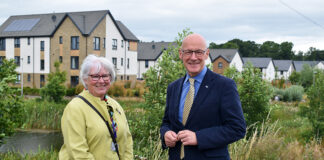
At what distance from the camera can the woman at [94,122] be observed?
2912mm

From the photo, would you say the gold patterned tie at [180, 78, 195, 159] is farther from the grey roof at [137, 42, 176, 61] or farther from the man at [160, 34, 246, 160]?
the grey roof at [137, 42, 176, 61]

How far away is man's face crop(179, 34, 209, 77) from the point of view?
3.16 m

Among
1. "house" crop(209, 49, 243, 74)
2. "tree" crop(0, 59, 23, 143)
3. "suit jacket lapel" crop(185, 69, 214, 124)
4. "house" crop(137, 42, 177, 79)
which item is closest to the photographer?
"suit jacket lapel" crop(185, 69, 214, 124)

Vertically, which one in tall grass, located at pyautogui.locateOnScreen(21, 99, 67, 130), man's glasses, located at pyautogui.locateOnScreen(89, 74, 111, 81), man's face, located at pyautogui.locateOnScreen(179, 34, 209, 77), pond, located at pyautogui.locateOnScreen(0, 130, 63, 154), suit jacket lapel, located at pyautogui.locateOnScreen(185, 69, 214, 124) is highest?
man's face, located at pyautogui.locateOnScreen(179, 34, 209, 77)

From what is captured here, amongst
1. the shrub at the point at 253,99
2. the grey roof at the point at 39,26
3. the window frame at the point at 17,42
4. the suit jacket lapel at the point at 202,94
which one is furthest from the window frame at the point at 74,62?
the suit jacket lapel at the point at 202,94

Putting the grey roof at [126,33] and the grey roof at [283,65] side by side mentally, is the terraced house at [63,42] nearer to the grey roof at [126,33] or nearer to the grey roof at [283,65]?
the grey roof at [126,33]

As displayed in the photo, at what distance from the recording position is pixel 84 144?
9.60 ft

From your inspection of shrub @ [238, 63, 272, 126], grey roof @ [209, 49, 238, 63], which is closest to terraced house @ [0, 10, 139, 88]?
Result: grey roof @ [209, 49, 238, 63]

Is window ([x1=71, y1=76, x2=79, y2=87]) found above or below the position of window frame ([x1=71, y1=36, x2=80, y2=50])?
below

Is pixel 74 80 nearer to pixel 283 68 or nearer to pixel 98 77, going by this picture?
pixel 98 77

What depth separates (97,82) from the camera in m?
3.19

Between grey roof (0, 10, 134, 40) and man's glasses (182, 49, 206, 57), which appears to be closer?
A: man's glasses (182, 49, 206, 57)

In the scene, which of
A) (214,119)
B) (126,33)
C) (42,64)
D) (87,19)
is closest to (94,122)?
(214,119)

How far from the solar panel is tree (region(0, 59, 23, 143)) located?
38.0 m
